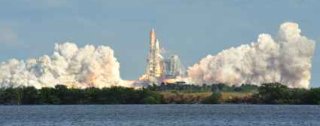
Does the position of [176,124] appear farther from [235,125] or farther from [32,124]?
[32,124]

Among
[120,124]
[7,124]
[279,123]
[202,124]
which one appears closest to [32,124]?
[7,124]

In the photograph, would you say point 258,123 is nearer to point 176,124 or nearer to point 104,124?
point 176,124

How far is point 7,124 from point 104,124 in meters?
17.5

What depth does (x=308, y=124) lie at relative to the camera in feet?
591

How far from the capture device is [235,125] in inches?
6988

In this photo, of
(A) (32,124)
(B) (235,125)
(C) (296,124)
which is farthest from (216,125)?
(A) (32,124)

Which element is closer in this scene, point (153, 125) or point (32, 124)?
point (153, 125)

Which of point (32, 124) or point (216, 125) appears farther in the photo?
point (32, 124)

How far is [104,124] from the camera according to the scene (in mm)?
185000

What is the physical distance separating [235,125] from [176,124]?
9.84 m

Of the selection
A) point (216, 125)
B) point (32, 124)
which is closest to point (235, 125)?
point (216, 125)

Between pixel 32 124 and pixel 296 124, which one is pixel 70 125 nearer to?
pixel 32 124

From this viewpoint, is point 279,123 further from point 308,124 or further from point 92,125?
point 92,125

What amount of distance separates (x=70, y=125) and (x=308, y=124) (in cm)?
3992
